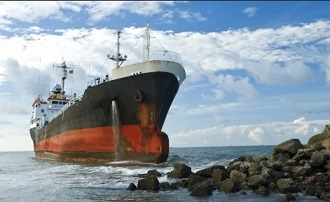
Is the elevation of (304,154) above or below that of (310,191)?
above

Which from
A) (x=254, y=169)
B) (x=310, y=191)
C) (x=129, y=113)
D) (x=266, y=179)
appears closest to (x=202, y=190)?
(x=266, y=179)

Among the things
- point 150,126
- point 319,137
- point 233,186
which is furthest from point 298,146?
point 150,126

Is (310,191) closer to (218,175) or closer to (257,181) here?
(257,181)

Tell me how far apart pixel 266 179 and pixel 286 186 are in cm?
90

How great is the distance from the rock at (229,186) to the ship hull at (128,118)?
9648 millimetres

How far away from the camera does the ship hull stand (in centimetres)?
2230

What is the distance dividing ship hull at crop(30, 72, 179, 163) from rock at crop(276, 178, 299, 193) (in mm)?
10676

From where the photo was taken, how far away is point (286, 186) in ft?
38.2

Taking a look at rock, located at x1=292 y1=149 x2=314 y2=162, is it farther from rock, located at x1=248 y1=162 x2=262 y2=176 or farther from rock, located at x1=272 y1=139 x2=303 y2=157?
rock, located at x1=248 y1=162 x2=262 y2=176

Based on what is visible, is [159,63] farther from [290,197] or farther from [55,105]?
[55,105]

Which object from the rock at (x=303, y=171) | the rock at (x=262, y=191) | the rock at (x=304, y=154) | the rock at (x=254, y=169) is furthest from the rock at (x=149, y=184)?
the rock at (x=304, y=154)

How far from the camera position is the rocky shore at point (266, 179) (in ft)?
38.3

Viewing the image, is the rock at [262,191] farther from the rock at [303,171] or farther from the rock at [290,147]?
the rock at [290,147]

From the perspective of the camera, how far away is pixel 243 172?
45.8ft
